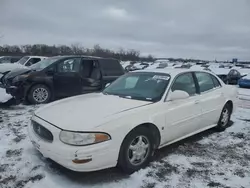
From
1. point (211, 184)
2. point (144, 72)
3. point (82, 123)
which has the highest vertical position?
point (144, 72)

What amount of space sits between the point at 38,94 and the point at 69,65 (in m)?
1.35

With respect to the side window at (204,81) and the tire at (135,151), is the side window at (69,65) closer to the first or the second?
the side window at (204,81)

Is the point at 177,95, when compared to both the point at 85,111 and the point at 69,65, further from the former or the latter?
the point at 69,65

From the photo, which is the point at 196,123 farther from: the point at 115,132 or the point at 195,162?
the point at 115,132

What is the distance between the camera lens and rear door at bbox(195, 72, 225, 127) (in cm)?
466

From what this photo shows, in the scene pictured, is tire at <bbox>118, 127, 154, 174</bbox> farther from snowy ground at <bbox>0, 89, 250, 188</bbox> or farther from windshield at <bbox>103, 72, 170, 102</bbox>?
windshield at <bbox>103, 72, 170, 102</bbox>

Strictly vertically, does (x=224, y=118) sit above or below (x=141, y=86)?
below

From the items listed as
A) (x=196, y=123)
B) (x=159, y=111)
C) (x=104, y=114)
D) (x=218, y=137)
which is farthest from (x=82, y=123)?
(x=218, y=137)

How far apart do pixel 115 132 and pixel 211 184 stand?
143 centimetres

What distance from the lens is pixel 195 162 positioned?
12.3ft

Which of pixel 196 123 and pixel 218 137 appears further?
pixel 218 137

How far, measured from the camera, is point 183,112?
407 cm

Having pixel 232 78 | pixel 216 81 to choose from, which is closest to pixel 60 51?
pixel 232 78

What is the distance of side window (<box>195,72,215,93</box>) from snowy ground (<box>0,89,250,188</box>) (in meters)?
1.04
